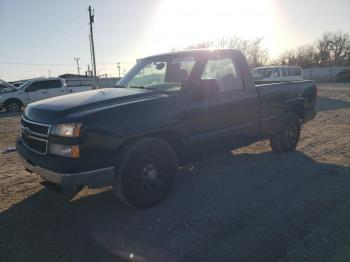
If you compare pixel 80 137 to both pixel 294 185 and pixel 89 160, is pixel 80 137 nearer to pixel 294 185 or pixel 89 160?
pixel 89 160

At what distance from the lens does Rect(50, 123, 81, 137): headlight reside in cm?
368

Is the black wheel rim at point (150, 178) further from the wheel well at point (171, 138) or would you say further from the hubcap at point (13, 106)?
the hubcap at point (13, 106)

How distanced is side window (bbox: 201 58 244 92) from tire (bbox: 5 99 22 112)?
18.0m

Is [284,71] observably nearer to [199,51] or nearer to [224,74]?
[224,74]

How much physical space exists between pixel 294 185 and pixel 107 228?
9.21ft

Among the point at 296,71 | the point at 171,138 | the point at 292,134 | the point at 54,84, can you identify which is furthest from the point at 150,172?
the point at 296,71

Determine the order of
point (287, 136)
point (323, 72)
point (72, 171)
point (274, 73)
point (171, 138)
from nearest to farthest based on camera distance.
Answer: point (72, 171), point (171, 138), point (287, 136), point (274, 73), point (323, 72)

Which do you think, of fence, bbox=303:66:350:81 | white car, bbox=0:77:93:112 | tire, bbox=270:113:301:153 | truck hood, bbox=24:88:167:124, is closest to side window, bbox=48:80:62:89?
white car, bbox=0:77:93:112

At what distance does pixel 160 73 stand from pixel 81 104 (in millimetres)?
1574

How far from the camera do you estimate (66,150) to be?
3705 millimetres

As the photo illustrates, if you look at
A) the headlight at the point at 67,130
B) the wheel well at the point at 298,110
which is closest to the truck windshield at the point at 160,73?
the headlight at the point at 67,130

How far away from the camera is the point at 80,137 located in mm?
3684

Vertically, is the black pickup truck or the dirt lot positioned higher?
the black pickup truck

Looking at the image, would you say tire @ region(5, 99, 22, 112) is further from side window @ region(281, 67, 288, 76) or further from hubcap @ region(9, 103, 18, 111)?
side window @ region(281, 67, 288, 76)
